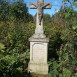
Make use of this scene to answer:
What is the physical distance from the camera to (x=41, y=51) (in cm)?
353

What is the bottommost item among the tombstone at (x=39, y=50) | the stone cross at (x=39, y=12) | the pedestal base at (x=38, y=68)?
the pedestal base at (x=38, y=68)

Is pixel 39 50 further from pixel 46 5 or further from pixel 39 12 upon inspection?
pixel 46 5

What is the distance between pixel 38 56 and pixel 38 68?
0.41 metres

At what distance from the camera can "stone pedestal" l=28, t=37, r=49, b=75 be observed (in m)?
3.49

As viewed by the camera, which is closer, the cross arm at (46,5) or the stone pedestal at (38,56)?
the stone pedestal at (38,56)

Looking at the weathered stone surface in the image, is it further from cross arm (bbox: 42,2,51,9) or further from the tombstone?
cross arm (bbox: 42,2,51,9)

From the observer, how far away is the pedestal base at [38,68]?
138 inches

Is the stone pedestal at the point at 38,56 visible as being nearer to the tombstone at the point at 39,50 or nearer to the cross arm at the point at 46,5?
the tombstone at the point at 39,50

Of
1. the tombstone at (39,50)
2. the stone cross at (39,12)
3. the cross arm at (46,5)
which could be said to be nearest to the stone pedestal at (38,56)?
the tombstone at (39,50)

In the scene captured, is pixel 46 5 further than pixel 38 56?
Yes

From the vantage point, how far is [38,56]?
3564mm

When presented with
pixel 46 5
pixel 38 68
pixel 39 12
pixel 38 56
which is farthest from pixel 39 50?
pixel 46 5

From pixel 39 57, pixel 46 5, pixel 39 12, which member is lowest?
pixel 39 57

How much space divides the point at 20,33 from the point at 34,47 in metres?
1.71
